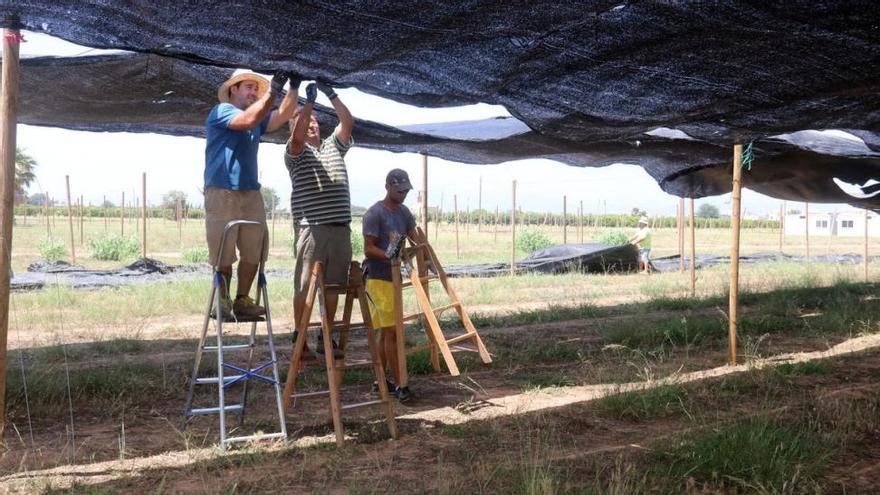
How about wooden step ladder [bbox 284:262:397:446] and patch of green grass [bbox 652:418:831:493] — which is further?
wooden step ladder [bbox 284:262:397:446]

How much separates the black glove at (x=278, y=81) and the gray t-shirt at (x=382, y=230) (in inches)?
43.9

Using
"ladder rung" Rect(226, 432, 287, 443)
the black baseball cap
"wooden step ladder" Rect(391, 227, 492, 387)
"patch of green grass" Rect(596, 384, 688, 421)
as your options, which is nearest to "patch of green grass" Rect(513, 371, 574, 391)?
"wooden step ladder" Rect(391, 227, 492, 387)

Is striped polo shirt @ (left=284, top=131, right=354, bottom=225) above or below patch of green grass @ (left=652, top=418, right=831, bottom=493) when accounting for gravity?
above

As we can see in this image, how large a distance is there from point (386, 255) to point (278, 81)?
1.35m

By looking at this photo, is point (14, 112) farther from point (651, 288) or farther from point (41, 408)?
point (651, 288)

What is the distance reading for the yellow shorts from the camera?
4609mm

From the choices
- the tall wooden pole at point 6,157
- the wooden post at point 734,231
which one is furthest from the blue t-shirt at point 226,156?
the wooden post at point 734,231

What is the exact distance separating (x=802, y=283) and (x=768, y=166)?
13.1 feet

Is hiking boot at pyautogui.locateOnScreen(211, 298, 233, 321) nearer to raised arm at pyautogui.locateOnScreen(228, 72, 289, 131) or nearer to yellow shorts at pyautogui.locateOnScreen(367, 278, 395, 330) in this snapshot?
raised arm at pyautogui.locateOnScreen(228, 72, 289, 131)

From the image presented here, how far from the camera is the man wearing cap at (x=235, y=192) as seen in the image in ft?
12.0

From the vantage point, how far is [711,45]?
Answer: 370cm

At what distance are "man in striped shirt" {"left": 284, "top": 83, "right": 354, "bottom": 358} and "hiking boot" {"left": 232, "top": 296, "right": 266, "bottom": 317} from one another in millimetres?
622

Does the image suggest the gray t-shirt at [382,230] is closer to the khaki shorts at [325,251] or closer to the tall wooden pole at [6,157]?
the khaki shorts at [325,251]

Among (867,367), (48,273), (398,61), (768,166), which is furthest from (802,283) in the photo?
(48,273)
